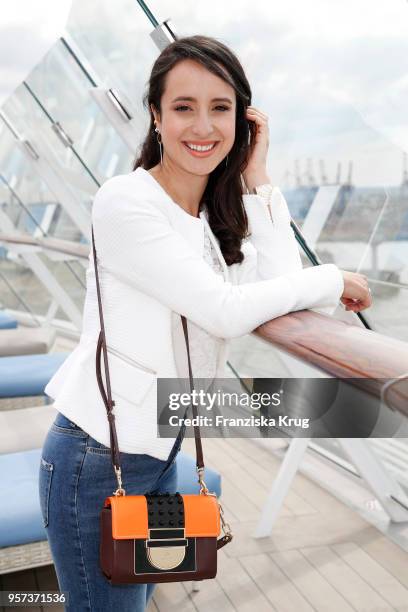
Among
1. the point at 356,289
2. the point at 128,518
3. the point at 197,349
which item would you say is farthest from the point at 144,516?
the point at 356,289

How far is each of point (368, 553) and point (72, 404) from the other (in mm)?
2345

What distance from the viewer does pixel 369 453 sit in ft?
11.9

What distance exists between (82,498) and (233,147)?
2.68 feet

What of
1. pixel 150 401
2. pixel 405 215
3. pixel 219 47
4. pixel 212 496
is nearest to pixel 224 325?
pixel 150 401

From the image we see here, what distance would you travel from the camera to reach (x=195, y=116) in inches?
57.7

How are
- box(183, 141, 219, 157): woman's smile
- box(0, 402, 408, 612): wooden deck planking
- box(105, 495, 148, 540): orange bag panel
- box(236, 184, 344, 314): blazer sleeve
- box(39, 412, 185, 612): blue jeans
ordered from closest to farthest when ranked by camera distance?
box(105, 495, 148, 540): orange bag panel → box(39, 412, 185, 612): blue jeans → box(183, 141, 219, 157): woman's smile → box(236, 184, 344, 314): blazer sleeve → box(0, 402, 408, 612): wooden deck planking

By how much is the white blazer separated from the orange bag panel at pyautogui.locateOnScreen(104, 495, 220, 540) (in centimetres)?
11

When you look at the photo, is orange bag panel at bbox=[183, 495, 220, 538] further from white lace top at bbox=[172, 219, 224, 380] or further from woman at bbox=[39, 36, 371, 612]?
white lace top at bbox=[172, 219, 224, 380]

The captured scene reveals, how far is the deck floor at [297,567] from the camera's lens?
9.51 feet

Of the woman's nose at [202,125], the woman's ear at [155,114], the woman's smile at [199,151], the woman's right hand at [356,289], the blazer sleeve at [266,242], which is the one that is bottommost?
the woman's right hand at [356,289]

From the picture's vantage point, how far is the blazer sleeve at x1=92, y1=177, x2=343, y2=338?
1.30 meters

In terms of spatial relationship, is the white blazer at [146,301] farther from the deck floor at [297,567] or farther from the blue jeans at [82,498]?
the deck floor at [297,567]

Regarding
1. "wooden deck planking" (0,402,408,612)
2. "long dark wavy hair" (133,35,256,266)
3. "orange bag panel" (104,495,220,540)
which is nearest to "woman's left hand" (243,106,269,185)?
"long dark wavy hair" (133,35,256,266)

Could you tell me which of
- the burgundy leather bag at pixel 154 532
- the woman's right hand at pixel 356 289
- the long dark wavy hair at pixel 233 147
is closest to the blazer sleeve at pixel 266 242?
the long dark wavy hair at pixel 233 147
